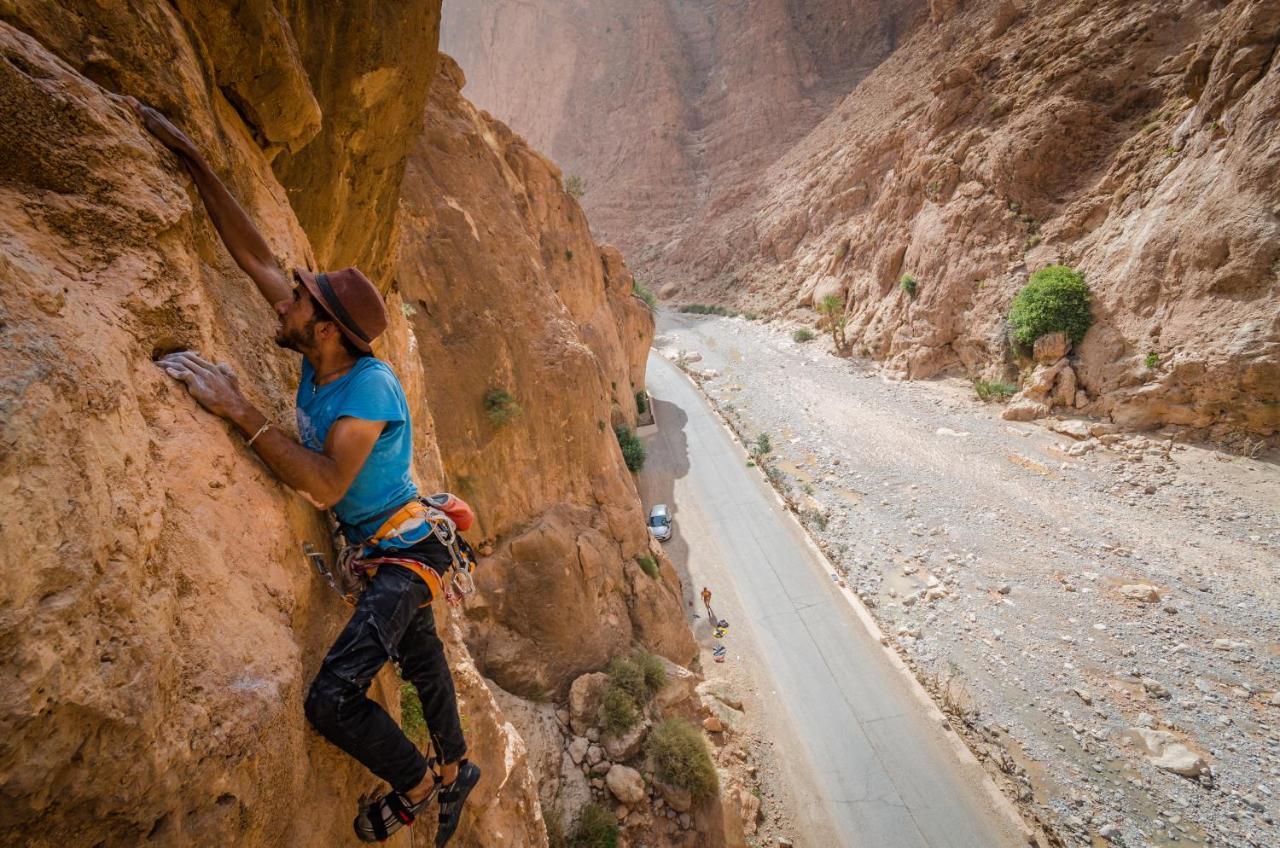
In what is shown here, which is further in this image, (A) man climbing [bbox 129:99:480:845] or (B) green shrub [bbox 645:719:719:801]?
(B) green shrub [bbox 645:719:719:801]

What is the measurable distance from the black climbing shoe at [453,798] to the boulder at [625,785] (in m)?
7.11

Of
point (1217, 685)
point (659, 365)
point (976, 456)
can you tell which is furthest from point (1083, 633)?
point (659, 365)

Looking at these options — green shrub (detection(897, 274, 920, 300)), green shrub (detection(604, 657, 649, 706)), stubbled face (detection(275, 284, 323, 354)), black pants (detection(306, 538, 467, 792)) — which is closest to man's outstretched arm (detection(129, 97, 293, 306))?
stubbled face (detection(275, 284, 323, 354))

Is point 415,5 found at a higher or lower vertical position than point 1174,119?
lower

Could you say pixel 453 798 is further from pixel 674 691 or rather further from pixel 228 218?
pixel 674 691

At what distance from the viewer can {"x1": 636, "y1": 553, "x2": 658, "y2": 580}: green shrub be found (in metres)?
13.0

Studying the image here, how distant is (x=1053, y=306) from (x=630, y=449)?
714 inches

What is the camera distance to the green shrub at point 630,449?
76.9 feet

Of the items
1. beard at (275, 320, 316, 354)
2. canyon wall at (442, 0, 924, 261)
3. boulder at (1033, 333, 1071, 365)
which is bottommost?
boulder at (1033, 333, 1071, 365)

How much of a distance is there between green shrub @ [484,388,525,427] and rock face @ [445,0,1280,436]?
2147 cm

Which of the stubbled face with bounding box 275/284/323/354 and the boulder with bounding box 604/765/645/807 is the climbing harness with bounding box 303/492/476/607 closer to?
the stubbled face with bounding box 275/284/323/354

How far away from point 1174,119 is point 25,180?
3258 cm

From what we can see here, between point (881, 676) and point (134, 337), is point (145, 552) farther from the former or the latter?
point (881, 676)

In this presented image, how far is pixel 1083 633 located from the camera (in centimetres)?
1395
